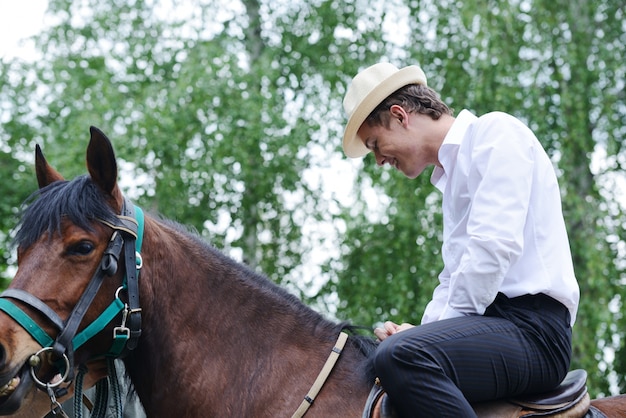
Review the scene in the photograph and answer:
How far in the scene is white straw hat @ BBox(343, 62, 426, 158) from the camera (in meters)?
3.89

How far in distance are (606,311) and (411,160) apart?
334 inches

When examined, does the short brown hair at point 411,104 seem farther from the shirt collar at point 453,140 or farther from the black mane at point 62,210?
the black mane at point 62,210

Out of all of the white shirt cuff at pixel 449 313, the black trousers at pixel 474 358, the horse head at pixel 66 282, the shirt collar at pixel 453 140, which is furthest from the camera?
the shirt collar at pixel 453 140

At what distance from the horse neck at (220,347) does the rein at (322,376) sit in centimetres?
4

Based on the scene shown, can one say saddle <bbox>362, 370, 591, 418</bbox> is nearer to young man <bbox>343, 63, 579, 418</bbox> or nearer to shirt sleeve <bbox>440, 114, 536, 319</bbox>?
young man <bbox>343, 63, 579, 418</bbox>

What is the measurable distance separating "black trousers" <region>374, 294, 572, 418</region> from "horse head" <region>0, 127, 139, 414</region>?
1.18m

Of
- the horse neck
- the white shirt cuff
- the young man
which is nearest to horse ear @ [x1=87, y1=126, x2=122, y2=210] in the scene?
the horse neck

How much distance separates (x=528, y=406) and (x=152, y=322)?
1.66 m

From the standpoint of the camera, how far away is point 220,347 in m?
3.81

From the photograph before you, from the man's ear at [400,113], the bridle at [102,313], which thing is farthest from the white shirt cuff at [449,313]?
the bridle at [102,313]

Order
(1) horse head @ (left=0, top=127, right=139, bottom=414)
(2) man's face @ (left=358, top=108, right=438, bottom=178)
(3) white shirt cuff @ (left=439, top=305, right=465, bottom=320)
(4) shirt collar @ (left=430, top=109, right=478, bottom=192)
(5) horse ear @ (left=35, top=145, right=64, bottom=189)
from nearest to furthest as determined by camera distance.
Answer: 1. (1) horse head @ (left=0, top=127, right=139, bottom=414)
2. (3) white shirt cuff @ (left=439, top=305, right=465, bottom=320)
3. (4) shirt collar @ (left=430, top=109, right=478, bottom=192)
4. (2) man's face @ (left=358, top=108, right=438, bottom=178)
5. (5) horse ear @ (left=35, top=145, right=64, bottom=189)

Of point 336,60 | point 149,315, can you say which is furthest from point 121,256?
point 336,60

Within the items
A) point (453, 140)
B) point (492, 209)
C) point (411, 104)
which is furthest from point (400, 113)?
point (492, 209)

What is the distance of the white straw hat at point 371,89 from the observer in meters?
3.89
